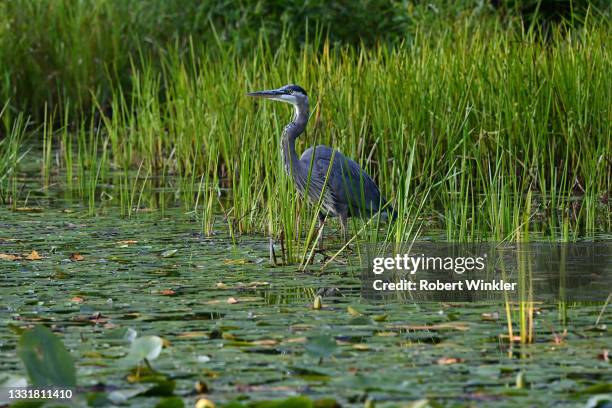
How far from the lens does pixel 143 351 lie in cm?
346

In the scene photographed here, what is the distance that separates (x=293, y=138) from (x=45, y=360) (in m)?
3.77

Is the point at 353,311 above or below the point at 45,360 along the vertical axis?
below

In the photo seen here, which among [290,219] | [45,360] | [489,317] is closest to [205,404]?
[45,360]

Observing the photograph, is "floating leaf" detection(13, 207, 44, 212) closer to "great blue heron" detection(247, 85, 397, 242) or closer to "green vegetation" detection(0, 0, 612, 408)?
"green vegetation" detection(0, 0, 612, 408)

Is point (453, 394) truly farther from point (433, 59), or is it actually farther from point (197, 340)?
point (433, 59)

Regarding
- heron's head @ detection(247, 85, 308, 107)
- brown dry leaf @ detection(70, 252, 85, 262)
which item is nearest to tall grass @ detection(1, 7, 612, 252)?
heron's head @ detection(247, 85, 308, 107)

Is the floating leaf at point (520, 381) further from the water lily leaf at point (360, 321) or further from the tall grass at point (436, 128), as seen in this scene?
the tall grass at point (436, 128)

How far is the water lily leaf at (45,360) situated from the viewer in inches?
130

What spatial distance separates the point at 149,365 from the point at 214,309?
95cm

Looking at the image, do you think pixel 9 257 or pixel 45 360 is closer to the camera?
pixel 45 360

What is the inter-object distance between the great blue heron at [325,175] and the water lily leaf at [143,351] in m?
3.09

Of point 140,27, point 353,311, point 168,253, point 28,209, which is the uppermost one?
point 140,27

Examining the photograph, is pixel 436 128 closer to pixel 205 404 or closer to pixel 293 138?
pixel 293 138

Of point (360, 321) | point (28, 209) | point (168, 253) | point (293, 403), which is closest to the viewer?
point (293, 403)
